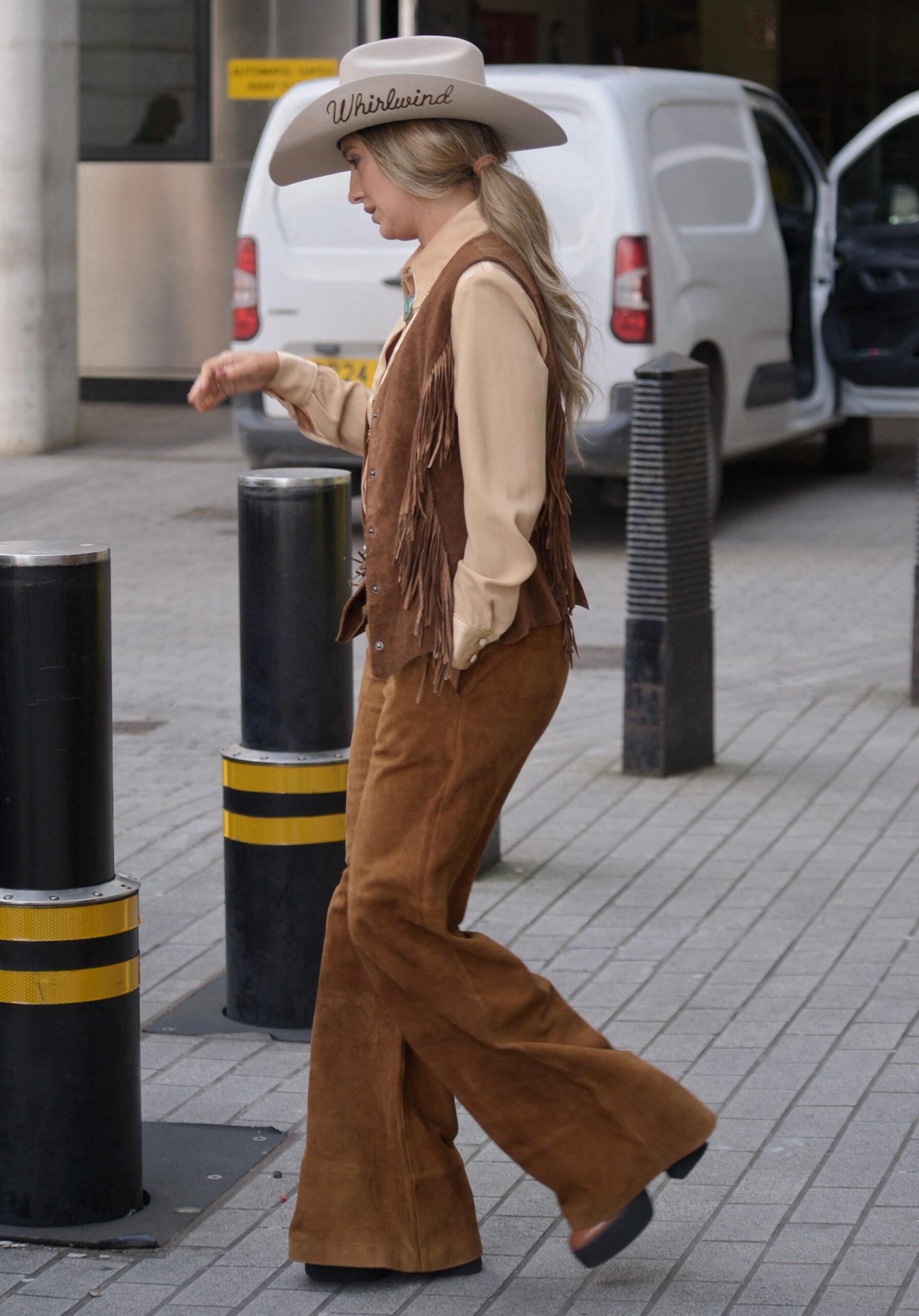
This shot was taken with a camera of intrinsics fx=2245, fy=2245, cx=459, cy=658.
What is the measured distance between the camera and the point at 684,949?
17.1ft

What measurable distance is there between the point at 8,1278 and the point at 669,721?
3601 millimetres

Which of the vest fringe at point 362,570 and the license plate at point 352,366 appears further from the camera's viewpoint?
the license plate at point 352,366

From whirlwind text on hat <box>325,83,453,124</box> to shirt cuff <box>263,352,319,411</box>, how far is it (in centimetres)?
48

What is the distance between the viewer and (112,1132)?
3.69 m

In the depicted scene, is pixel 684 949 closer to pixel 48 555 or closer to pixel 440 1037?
pixel 440 1037

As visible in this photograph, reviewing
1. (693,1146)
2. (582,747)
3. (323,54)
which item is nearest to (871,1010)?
(693,1146)

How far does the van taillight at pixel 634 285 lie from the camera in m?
10.4

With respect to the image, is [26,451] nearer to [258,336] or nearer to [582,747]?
[258,336]

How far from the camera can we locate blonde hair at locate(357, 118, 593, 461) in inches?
130

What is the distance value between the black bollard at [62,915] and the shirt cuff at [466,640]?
589 millimetres

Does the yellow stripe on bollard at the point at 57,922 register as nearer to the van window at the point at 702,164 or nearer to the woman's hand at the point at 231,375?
the woman's hand at the point at 231,375

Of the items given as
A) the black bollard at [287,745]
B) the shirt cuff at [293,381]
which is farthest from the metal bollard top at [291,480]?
the shirt cuff at [293,381]

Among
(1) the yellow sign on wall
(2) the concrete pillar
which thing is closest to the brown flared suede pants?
(2) the concrete pillar

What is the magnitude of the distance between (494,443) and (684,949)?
7.45 feet
